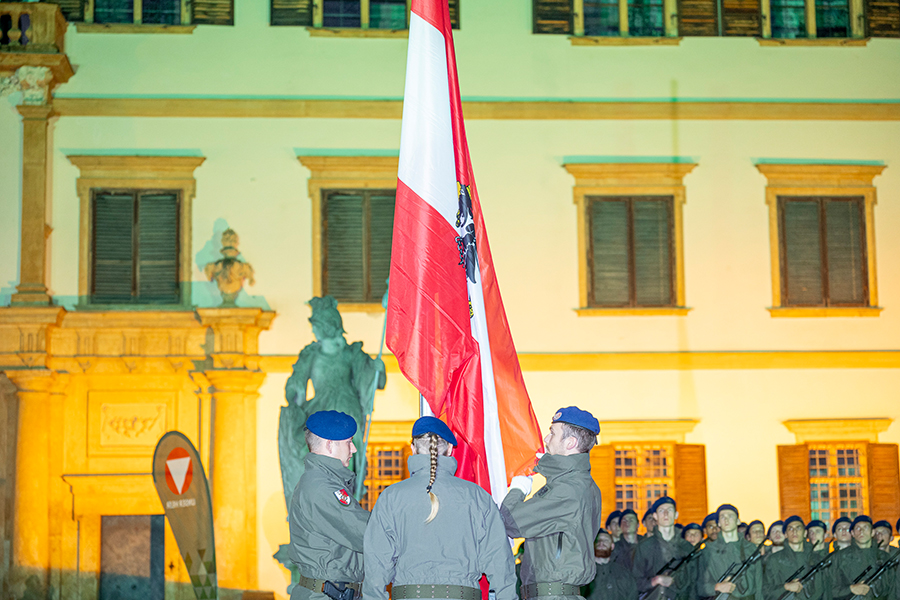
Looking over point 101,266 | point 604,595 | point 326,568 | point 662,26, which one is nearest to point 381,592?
point 326,568

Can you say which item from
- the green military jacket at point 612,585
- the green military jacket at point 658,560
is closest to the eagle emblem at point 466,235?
the green military jacket at point 612,585

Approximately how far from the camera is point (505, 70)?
1453cm

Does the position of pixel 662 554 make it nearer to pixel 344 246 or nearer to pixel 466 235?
pixel 466 235

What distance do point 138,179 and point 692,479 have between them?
313 inches

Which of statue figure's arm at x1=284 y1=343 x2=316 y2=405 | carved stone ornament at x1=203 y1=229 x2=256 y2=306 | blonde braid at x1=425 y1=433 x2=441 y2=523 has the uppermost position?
carved stone ornament at x1=203 y1=229 x2=256 y2=306

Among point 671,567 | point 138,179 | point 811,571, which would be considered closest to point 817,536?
point 811,571

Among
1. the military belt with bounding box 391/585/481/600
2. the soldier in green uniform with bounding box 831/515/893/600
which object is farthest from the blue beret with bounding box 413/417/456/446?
the soldier in green uniform with bounding box 831/515/893/600

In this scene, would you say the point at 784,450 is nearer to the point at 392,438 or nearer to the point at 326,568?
the point at 392,438

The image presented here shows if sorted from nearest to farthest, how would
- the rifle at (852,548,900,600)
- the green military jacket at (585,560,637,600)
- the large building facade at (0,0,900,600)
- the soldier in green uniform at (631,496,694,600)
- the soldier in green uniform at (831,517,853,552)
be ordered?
the green military jacket at (585,560,637,600) → the soldier in green uniform at (631,496,694,600) → the rifle at (852,548,900,600) → the soldier in green uniform at (831,517,853,552) → the large building facade at (0,0,900,600)

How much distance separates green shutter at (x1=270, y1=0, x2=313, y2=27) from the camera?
1445cm

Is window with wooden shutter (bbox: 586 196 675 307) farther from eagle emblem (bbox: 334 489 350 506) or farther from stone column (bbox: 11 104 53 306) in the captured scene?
eagle emblem (bbox: 334 489 350 506)

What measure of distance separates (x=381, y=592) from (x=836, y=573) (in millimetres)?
7179

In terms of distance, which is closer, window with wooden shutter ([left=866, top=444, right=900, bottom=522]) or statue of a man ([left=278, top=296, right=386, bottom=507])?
statue of a man ([left=278, top=296, right=386, bottom=507])

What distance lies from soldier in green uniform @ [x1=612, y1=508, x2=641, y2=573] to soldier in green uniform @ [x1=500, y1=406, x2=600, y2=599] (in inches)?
162
